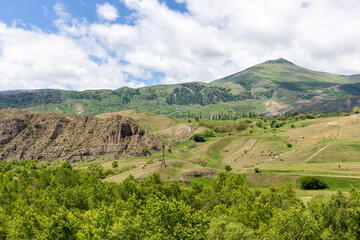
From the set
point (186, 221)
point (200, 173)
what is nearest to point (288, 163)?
point (200, 173)

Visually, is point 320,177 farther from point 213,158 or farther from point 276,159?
point 213,158

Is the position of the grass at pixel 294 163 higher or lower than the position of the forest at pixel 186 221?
lower

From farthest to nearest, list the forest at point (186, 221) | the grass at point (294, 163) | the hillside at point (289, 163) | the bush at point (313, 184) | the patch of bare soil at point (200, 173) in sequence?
the patch of bare soil at point (200, 173) < the hillside at point (289, 163) < the grass at point (294, 163) < the bush at point (313, 184) < the forest at point (186, 221)

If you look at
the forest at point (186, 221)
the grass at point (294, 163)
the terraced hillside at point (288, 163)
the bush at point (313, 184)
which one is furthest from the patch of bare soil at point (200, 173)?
the forest at point (186, 221)

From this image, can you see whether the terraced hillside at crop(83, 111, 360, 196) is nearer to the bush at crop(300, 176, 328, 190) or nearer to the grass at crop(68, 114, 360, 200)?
the grass at crop(68, 114, 360, 200)

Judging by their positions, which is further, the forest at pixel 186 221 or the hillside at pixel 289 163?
the hillside at pixel 289 163

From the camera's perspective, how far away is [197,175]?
137 metres

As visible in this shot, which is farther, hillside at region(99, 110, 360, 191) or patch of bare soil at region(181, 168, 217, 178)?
patch of bare soil at region(181, 168, 217, 178)

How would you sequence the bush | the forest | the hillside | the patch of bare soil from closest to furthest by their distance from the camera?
the forest → the bush → the hillside → the patch of bare soil

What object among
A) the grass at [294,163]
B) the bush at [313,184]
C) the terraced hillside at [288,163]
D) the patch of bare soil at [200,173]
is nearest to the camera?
the bush at [313,184]

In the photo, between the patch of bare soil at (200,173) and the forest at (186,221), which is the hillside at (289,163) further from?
the forest at (186,221)

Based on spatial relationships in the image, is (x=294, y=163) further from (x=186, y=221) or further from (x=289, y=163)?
(x=186, y=221)

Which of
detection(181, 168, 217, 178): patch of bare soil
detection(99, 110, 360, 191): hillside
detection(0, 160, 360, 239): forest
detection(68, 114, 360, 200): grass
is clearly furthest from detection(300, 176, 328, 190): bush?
detection(181, 168, 217, 178): patch of bare soil

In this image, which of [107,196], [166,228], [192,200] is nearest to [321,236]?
[166,228]
